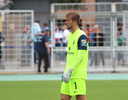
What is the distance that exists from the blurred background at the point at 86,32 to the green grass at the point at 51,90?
298 cm

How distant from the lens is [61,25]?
13.0 meters

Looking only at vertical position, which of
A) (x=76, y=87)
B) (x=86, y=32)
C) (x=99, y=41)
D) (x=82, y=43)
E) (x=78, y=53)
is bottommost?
(x=76, y=87)

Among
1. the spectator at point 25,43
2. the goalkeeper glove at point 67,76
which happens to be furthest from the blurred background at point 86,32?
the goalkeeper glove at point 67,76

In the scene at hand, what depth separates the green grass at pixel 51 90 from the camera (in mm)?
7312

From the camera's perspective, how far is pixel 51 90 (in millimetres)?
8367

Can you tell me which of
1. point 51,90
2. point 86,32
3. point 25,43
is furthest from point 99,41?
point 51,90

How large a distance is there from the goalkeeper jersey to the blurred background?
26.6 feet

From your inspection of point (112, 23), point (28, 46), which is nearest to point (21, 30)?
point (28, 46)

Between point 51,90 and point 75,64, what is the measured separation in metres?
4.10

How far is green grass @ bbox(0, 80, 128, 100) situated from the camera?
7312 millimetres

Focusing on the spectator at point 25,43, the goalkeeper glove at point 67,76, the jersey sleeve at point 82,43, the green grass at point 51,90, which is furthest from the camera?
the spectator at point 25,43

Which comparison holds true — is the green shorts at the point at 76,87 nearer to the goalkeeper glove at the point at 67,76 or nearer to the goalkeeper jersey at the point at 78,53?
the goalkeeper jersey at the point at 78,53

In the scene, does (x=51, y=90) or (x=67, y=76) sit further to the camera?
(x=51, y=90)

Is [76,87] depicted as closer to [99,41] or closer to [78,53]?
[78,53]
